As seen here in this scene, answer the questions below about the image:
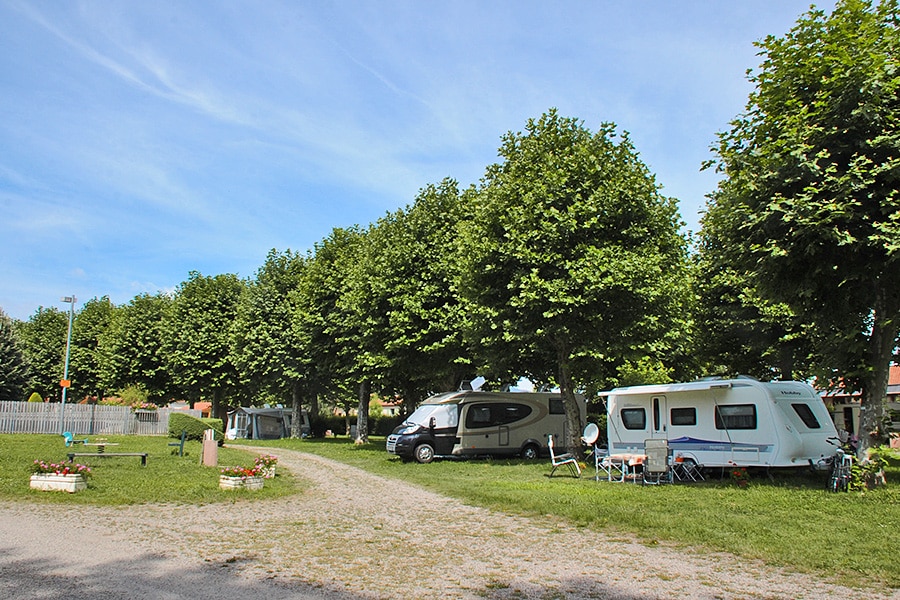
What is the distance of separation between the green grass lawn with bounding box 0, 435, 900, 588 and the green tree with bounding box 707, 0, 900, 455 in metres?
2.45

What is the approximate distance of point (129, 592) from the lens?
5.66 m

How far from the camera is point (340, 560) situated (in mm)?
7168

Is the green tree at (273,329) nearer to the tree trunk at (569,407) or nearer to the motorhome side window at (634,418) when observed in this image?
the tree trunk at (569,407)

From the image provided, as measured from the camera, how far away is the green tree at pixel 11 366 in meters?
40.0

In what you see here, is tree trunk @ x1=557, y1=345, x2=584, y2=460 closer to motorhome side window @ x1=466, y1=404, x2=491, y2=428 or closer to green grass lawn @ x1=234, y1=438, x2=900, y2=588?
green grass lawn @ x1=234, y1=438, x2=900, y2=588

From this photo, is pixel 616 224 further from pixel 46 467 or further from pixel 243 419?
pixel 243 419

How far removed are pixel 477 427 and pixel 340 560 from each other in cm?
1606

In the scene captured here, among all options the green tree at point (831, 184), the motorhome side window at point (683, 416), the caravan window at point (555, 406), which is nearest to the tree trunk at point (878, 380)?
the green tree at point (831, 184)

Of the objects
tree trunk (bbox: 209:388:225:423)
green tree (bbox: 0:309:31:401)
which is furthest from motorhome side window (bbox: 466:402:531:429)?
green tree (bbox: 0:309:31:401)

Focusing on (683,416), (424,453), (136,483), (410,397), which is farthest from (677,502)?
(410,397)

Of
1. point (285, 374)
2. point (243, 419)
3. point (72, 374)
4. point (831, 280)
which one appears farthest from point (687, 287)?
point (72, 374)

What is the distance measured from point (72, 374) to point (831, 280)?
53.7m

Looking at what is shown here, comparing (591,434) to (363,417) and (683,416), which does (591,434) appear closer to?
(683,416)

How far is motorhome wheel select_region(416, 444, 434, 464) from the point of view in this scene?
72.7 feet
